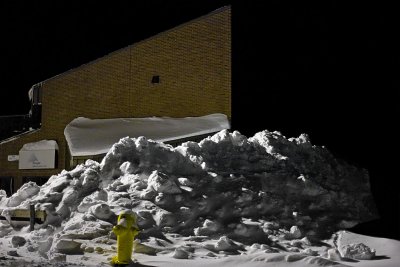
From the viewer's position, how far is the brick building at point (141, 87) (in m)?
15.8

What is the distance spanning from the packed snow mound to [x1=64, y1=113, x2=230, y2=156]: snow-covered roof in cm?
216

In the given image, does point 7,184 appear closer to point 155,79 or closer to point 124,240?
point 155,79

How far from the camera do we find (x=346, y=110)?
16016mm

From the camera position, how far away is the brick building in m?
15.8

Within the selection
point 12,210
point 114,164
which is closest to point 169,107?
point 114,164

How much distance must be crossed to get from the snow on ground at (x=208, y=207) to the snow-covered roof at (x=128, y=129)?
2301 millimetres

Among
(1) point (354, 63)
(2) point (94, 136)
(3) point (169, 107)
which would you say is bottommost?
(2) point (94, 136)

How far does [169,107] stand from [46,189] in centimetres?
555

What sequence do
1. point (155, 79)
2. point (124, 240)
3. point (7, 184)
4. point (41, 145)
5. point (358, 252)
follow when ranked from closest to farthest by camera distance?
point (124, 240)
point (358, 252)
point (155, 79)
point (41, 145)
point (7, 184)

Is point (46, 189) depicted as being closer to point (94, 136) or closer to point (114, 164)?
point (114, 164)

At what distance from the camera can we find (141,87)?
1691 centimetres

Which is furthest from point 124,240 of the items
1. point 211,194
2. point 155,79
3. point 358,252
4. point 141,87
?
point 141,87

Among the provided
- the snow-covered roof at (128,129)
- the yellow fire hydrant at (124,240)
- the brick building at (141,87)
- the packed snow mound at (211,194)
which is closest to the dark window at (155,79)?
the brick building at (141,87)

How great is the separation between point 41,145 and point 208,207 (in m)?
9.56
